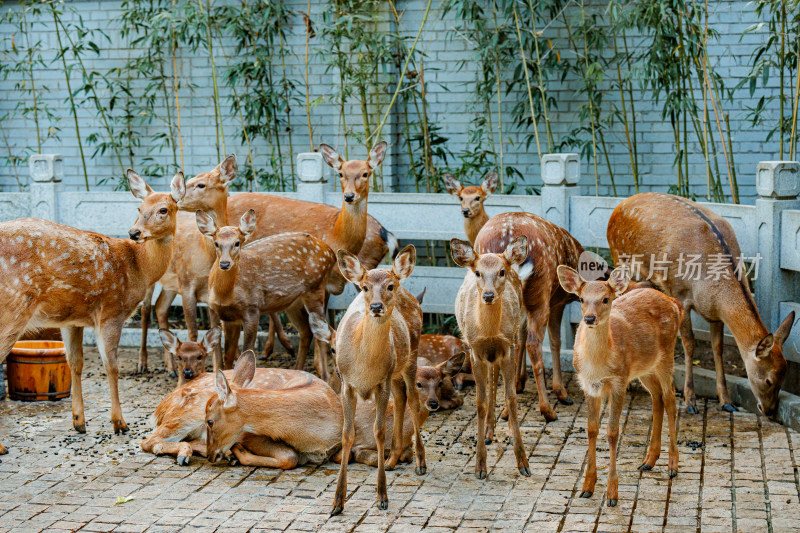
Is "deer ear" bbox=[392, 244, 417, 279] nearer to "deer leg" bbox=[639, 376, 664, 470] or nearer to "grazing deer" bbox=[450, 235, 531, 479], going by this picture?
"grazing deer" bbox=[450, 235, 531, 479]

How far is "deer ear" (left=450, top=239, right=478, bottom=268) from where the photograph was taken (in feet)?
17.4

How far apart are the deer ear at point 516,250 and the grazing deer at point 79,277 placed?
2471 millimetres

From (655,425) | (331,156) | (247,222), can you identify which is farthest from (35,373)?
(655,425)

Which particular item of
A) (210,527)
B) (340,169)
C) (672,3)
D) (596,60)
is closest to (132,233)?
(340,169)

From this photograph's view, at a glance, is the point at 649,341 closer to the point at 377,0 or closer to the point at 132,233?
the point at 132,233

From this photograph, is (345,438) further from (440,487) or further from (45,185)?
(45,185)

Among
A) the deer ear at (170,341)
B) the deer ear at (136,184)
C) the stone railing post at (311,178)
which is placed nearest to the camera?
the deer ear at (170,341)

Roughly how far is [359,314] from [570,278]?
3.74 ft

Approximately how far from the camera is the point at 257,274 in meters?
7.10

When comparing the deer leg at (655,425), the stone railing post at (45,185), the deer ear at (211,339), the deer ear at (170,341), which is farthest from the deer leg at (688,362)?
the stone railing post at (45,185)

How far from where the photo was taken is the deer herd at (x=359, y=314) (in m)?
5.14

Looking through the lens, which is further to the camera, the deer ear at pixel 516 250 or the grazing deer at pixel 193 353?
the grazing deer at pixel 193 353

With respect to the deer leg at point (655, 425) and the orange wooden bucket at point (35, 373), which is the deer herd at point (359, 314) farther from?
the orange wooden bucket at point (35, 373)

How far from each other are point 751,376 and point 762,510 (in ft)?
5.84
